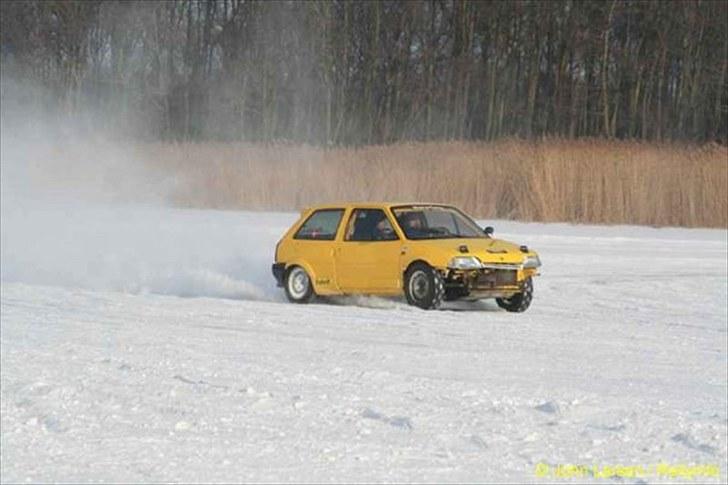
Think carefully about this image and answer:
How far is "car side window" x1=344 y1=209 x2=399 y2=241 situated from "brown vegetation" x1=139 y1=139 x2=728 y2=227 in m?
12.9

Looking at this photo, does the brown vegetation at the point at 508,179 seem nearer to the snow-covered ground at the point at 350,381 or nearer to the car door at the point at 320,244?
the snow-covered ground at the point at 350,381

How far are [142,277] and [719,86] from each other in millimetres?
35397

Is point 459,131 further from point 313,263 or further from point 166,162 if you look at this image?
A: point 313,263

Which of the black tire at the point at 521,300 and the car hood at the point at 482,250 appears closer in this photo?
the car hood at the point at 482,250

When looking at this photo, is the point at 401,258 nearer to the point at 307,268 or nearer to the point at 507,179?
the point at 307,268

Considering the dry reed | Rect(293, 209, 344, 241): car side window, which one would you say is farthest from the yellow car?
the dry reed

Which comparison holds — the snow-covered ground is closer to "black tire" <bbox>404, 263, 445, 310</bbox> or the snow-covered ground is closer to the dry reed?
"black tire" <bbox>404, 263, 445, 310</bbox>

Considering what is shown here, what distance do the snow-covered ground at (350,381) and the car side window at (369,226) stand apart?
2.88ft

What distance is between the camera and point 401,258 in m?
16.7

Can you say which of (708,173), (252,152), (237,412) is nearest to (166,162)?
(252,152)

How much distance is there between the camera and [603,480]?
8086mm

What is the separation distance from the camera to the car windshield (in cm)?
1723

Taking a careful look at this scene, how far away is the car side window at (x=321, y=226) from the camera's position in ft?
58.6

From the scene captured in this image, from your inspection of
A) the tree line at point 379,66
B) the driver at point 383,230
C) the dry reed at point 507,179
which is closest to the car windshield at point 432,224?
the driver at point 383,230
